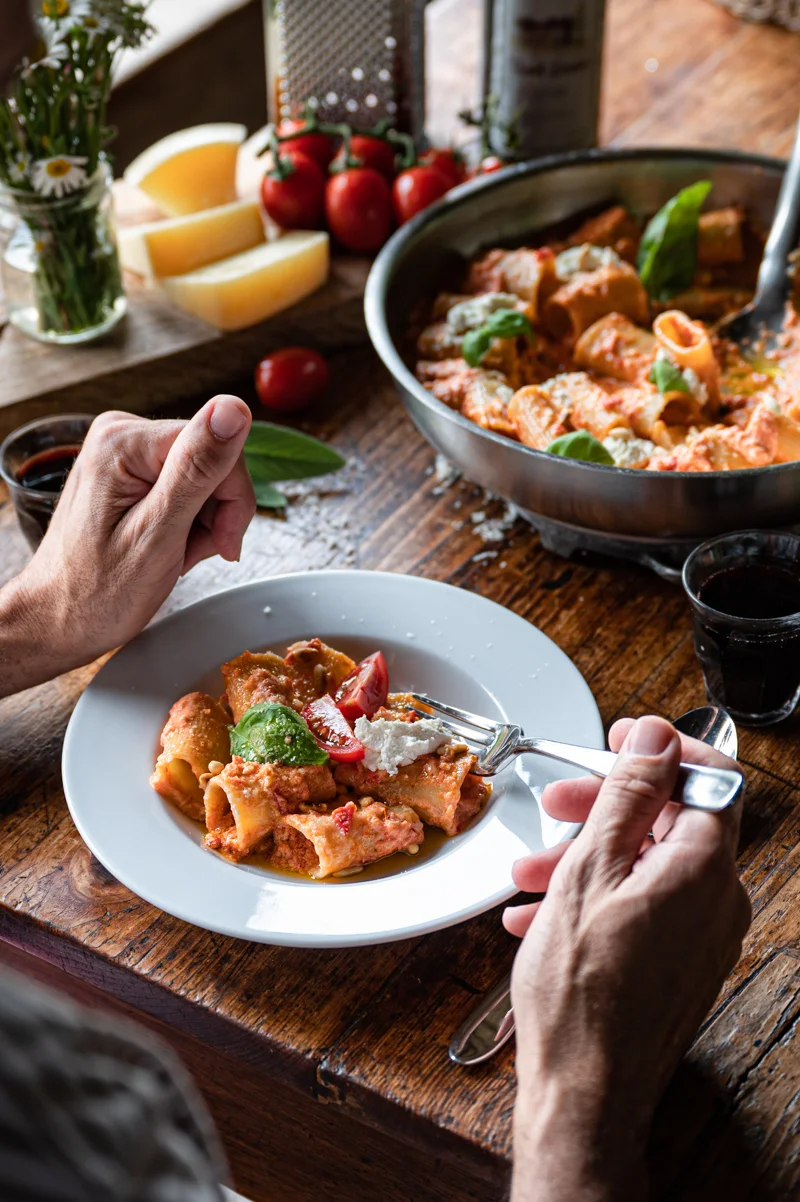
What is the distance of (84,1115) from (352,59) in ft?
7.41

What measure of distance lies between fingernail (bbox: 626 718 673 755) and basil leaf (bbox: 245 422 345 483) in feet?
3.08

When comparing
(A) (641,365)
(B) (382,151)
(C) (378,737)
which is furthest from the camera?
(B) (382,151)

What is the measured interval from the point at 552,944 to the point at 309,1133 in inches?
17.4

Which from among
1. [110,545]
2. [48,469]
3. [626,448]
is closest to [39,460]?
[48,469]

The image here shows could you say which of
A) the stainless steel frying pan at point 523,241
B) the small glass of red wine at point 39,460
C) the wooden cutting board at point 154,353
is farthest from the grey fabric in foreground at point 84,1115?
the wooden cutting board at point 154,353

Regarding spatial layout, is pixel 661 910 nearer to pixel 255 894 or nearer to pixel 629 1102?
pixel 629 1102

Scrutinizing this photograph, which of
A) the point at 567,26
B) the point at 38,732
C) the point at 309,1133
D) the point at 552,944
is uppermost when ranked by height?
the point at 567,26

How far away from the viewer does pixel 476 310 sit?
192cm

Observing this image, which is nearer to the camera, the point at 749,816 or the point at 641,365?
the point at 749,816

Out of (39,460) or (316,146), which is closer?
(39,460)

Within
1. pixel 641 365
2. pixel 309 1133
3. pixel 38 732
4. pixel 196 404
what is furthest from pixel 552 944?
pixel 196 404

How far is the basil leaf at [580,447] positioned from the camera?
157 centimetres

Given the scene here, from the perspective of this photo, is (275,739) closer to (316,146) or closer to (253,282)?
(253,282)

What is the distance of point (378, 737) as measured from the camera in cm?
129
